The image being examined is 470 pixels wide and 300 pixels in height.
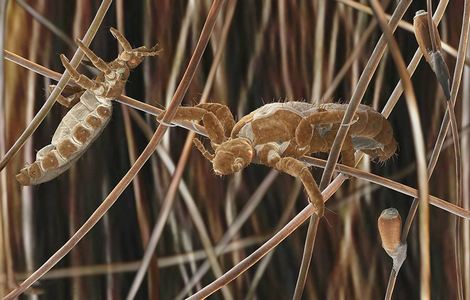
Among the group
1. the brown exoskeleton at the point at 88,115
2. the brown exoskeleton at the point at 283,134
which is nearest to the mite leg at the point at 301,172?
the brown exoskeleton at the point at 283,134

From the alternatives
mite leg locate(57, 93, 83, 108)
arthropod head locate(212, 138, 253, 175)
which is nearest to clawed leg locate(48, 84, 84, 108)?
mite leg locate(57, 93, 83, 108)

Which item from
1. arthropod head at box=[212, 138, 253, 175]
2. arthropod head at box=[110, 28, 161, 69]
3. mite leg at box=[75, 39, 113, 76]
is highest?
arthropod head at box=[110, 28, 161, 69]

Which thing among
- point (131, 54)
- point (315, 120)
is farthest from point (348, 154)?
point (131, 54)

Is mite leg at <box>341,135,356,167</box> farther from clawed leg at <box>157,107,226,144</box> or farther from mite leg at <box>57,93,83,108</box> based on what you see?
mite leg at <box>57,93,83,108</box>

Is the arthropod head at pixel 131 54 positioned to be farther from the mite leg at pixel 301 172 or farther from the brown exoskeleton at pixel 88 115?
the mite leg at pixel 301 172

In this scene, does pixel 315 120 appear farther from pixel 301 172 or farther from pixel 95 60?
pixel 95 60

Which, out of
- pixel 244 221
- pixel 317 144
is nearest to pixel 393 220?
pixel 317 144
